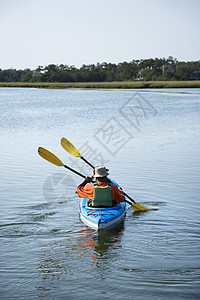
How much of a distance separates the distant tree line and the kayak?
88587mm

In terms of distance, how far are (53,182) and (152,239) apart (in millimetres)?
4661

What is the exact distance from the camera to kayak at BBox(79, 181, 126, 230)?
299 inches

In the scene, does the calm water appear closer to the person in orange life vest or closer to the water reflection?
the water reflection

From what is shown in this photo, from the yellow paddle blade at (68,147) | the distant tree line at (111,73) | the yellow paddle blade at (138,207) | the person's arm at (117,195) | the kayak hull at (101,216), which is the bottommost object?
the yellow paddle blade at (138,207)

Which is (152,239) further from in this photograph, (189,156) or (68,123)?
(68,123)

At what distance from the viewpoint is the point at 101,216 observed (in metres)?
7.70

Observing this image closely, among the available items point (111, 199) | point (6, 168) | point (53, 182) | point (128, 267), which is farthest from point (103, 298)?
point (6, 168)

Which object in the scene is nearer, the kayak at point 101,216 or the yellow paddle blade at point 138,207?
the kayak at point 101,216

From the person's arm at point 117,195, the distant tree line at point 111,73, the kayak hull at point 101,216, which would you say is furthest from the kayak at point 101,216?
the distant tree line at point 111,73

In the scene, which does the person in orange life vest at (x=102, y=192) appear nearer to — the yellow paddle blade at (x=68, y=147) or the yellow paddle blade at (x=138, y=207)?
the yellow paddle blade at (x=138, y=207)

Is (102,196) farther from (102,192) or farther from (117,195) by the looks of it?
(117,195)

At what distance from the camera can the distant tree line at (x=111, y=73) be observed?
10569 centimetres

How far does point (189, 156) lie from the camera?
1430cm

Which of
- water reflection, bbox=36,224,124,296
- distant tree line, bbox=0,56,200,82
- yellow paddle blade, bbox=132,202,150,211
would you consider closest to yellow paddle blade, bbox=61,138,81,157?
yellow paddle blade, bbox=132,202,150,211
